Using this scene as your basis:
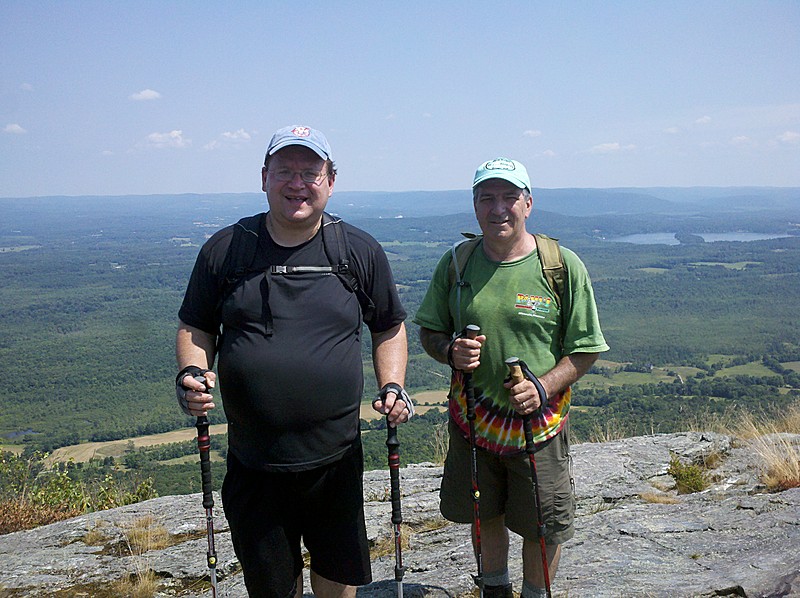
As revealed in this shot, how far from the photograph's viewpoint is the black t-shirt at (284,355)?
298cm

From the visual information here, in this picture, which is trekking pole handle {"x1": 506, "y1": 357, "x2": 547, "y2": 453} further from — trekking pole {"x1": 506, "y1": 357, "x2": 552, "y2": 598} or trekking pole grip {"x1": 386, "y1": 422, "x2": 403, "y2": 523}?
trekking pole grip {"x1": 386, "y1": 422, "x2": 403, "y2": 523}

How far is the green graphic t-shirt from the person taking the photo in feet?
10.9

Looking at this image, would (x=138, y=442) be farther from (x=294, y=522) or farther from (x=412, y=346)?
(x=294, y=522)

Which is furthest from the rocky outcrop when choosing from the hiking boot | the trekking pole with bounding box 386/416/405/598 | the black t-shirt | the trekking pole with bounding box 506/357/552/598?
the black t-shirt

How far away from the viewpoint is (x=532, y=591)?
138 inches

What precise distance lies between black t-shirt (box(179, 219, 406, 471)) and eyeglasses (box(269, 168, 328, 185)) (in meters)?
0.29

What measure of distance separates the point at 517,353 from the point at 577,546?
6.89 ft

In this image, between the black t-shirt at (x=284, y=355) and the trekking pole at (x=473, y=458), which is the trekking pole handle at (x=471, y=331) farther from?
the black t-shirt at (x=284, y=355)

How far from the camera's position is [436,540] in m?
5.12

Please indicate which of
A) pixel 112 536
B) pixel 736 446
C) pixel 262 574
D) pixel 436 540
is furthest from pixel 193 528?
pixel 736 446

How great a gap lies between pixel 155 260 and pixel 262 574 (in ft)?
532

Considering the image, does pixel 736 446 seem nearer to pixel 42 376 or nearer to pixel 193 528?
pixel 193 528

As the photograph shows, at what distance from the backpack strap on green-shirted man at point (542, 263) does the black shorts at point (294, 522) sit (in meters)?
1.02

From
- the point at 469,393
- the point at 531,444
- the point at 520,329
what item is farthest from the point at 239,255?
the point at 531,444
